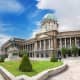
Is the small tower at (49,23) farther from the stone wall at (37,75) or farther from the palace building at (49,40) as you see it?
the stone wall at (37,75)

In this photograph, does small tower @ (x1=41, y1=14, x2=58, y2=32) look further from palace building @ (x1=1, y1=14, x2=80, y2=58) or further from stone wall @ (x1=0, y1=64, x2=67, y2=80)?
stone wall @ (x1=0, y1=64, x2=67, y2=80)

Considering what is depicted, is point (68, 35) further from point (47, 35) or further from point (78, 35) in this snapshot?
point (47, 35)


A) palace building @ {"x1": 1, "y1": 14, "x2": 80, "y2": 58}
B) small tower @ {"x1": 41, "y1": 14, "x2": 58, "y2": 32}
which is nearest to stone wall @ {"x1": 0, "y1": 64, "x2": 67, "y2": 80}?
palace building @ {"x1": 1, "y1": 14, "x2": 80, "y2": 58}

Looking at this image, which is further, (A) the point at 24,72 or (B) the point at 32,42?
(B) the point at 32,42

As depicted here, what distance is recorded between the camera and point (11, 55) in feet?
170

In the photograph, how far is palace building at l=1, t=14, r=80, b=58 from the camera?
80125mm

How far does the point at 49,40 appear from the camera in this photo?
280 feet

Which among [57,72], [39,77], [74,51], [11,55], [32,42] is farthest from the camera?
[32,42]

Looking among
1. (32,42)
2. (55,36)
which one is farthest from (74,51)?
(32,42)

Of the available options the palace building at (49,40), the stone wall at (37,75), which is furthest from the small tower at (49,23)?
the stone wall at (37,75)

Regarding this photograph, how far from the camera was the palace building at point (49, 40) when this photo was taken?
80125mm

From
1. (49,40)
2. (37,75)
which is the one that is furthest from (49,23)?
A: (37,75)

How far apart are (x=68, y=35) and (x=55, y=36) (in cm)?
593

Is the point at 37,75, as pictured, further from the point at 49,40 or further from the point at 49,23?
the point at 49,23
